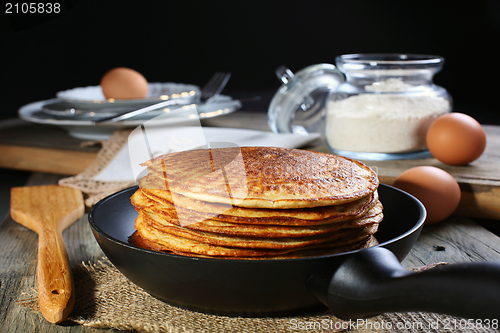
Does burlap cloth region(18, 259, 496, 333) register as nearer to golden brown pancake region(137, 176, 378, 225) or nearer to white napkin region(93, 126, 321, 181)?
golden brown pancake region(137, 176, 378, 225)

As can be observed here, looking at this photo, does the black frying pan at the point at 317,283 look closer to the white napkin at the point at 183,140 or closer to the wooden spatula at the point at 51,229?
the wooden spatula at the point at 51,229

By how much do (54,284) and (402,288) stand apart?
0.48 meters

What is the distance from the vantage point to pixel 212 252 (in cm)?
56

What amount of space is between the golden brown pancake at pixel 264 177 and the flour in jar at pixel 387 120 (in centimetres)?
52

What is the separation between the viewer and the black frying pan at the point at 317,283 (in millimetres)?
422

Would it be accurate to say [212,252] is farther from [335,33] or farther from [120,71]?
[335,33]

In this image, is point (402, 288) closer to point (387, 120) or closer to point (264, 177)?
point (264, 177)

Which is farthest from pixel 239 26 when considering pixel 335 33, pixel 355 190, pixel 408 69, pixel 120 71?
pixel 355 190

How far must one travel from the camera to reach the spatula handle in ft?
1.98

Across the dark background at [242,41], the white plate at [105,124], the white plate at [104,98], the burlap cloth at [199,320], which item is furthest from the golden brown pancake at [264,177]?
the dark background at [242,41]

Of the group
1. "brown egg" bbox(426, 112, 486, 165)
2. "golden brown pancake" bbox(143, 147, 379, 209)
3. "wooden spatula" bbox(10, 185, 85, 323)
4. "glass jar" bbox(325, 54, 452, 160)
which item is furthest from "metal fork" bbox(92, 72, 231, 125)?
"brown egg" bbox(426, 112, 486, 165)

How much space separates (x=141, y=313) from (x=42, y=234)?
1.16ft

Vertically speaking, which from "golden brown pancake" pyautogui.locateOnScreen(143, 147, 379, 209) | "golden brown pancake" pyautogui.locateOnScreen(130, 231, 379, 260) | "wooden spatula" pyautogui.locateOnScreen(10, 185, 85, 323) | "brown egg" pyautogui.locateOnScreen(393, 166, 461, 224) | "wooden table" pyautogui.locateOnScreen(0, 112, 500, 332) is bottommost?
"wooden table" pyautogui.locateOnScreen(0, 112, 500, 332)

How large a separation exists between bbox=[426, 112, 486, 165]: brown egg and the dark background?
1.67 m
